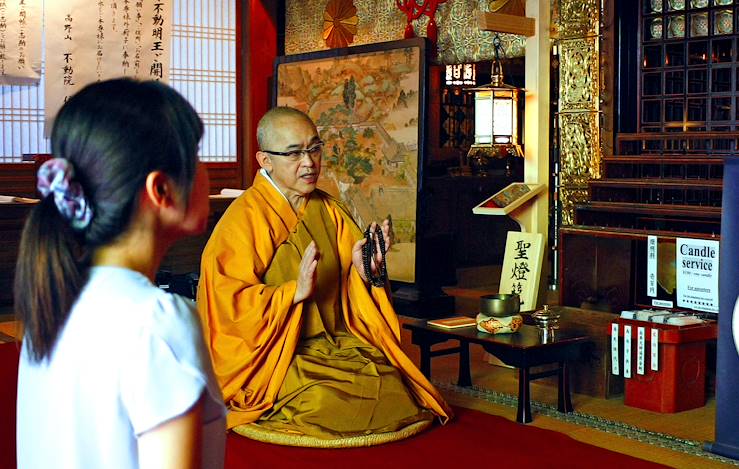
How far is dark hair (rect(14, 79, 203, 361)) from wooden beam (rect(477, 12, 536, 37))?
4274 mm

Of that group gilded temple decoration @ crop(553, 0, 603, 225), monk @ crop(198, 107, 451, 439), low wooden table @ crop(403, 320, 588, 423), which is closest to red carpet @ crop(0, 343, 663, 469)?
monk @ crop(198, 107, 451, 439)

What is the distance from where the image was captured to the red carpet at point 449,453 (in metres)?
3.52

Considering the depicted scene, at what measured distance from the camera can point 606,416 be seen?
4312mm

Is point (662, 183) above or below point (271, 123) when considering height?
below

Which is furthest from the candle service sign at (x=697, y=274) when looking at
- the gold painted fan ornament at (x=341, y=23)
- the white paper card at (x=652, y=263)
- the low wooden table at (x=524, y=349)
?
the gold painted fan ornament at (x=341, y=23)

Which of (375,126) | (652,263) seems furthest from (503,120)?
(375,126)

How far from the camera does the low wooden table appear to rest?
4176 mm

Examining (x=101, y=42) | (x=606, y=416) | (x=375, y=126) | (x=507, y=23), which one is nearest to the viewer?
(x=606, y=416)

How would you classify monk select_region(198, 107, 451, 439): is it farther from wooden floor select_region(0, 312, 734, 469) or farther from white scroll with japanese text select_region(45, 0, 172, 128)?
white scroll with japanese text select_region(45, 0, 172, 128)

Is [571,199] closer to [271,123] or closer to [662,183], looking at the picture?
[662,183]

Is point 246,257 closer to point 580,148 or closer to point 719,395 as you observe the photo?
point 719,395

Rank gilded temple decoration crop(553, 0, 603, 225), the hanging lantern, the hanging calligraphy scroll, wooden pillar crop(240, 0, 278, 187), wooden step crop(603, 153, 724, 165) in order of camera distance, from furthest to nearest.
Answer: wooden pillar crop(240, 0, 278, 187) < the hanging calligraphy scroll < the hanging lantern < gilded temple decoration crop(553, 0, 603, 225) < wooden step crop(603, 153, 724, 165)

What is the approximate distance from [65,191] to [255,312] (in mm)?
2757

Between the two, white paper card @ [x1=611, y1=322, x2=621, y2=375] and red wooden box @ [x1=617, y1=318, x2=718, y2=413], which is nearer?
red wooden box @ [x1=617, y1=318, x2=718, y2=413]
